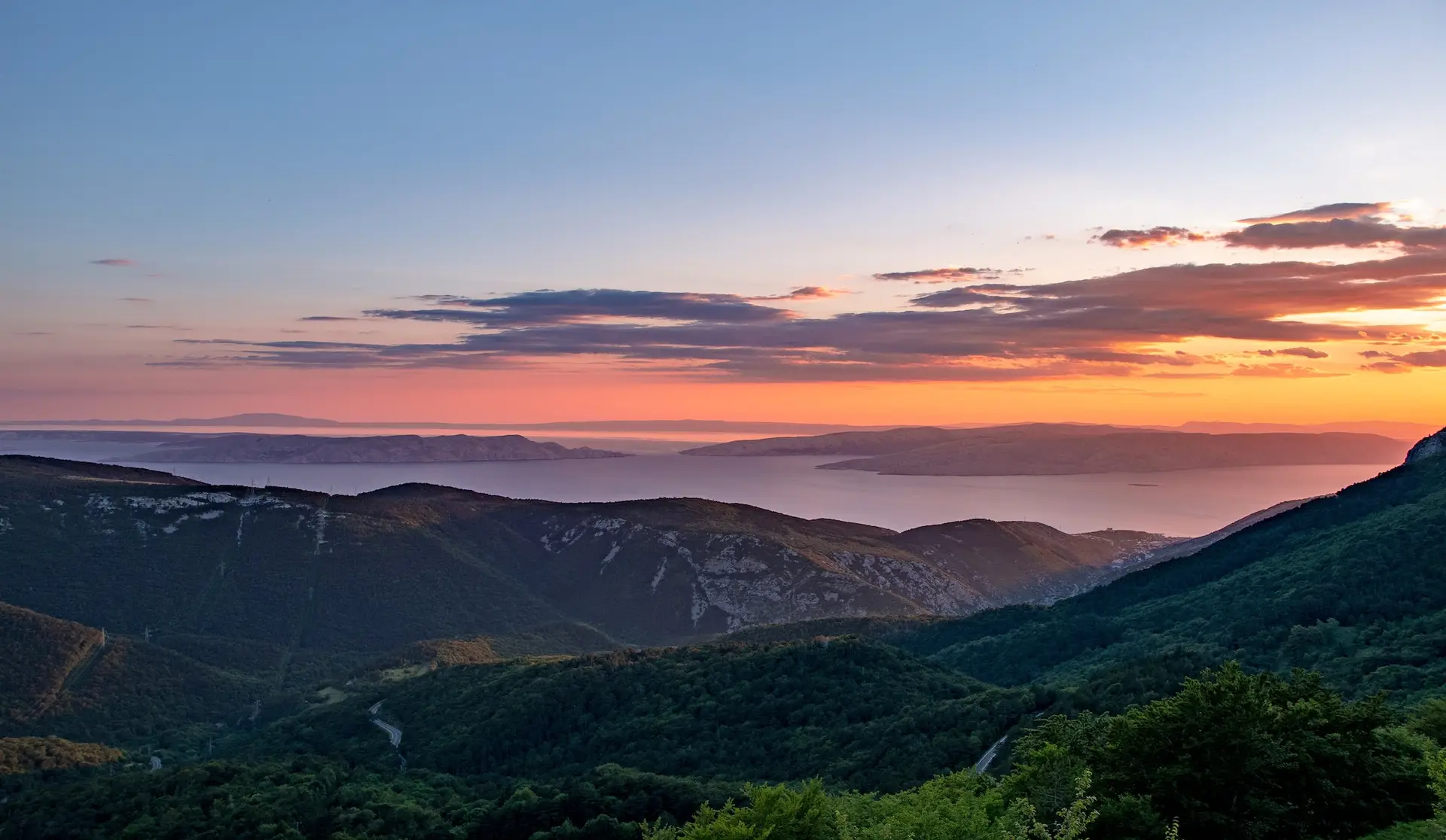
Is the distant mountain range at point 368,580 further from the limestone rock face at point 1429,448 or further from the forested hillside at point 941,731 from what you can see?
the limestone rock face at point 1429,448

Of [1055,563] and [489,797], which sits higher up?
[489,797]

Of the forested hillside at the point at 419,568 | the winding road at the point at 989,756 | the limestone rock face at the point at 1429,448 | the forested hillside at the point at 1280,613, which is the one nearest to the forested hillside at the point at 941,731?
the forested hillside at the point at 1280,613

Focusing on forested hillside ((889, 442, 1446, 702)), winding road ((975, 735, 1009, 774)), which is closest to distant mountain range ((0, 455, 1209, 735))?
forested hillside ((889, 442, 1446, 702))

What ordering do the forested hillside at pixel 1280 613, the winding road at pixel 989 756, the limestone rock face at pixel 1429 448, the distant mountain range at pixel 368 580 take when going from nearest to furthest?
the winding road at pixel 989 756, the forested hillside at pixel 1280 613, the limestone rock face at pixel 1429 448, the distant mountain range at pixel 368 580

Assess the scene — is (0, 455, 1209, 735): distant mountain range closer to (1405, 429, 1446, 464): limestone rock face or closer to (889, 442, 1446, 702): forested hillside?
(889, 442, 1446, 702): forested hillside

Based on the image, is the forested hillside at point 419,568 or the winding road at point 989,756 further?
the forested hillside at point 419,568

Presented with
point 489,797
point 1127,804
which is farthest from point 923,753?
point 1127,804

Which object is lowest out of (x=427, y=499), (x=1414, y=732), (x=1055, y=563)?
(x=1055, y=563)

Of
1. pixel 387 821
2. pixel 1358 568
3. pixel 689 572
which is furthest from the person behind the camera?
pixel 689 572

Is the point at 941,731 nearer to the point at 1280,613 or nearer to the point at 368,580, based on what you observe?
the point at 1280,613

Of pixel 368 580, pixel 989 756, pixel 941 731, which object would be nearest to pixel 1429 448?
pixel 941 731

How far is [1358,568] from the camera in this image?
66312 millimetres

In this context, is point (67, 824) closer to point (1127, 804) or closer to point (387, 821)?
point (387, 821)

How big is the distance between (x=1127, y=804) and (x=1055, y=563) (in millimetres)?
183896
